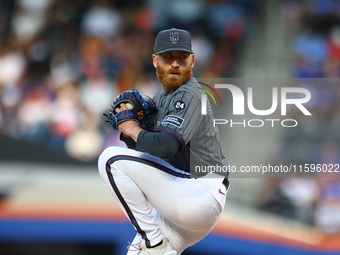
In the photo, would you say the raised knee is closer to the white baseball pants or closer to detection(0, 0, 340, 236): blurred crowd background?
the white baseball pants

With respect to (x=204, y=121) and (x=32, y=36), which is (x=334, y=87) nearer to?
(x=32, y=36)

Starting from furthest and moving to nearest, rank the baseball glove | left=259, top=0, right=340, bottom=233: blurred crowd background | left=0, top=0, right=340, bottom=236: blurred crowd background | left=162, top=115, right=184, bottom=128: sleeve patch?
left=0, top=0, right=340, bottom=236: blurred crowd background < left=259, top=0, right=340, bottom=233: blurred crowd background < the baseball glove < left=162, top=115, right=184, bottom=128: sleeve patch

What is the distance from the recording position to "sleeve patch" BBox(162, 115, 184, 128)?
3.18 metres

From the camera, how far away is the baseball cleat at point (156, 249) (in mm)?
3361

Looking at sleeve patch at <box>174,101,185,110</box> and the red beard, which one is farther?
the red beard

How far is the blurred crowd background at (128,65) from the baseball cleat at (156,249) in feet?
11.9

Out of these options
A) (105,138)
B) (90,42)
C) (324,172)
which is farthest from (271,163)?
(90,42)

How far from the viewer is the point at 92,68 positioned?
27.2ft

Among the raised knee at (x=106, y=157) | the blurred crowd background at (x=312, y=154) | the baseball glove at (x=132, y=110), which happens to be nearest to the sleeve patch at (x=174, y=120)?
the baseball glove at (x=132, y=110)

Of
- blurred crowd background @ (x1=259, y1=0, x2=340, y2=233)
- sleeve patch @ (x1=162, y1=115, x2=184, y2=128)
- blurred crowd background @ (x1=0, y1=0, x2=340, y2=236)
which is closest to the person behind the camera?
sleeve patch @ (x1=162, y1=115, x2=184, y2=128)

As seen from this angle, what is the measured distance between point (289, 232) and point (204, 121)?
362 centimetres

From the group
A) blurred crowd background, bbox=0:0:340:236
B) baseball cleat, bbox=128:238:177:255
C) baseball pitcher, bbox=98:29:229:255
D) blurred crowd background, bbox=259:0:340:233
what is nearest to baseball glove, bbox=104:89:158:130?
baseball pitcher, bbox=98:29:229:255

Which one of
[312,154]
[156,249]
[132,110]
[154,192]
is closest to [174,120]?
[132,110]

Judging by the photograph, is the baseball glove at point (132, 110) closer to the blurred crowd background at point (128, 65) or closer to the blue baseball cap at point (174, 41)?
the blue baseball cap at point (174, 41)
